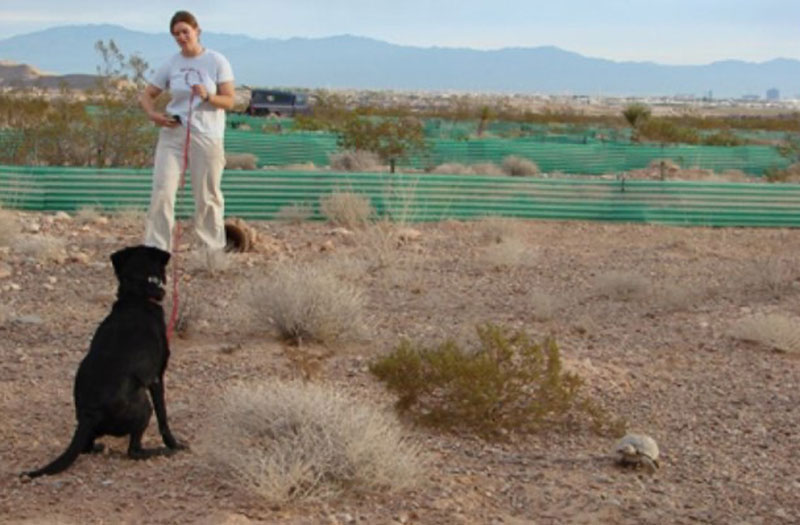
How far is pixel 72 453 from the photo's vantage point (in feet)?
18.3

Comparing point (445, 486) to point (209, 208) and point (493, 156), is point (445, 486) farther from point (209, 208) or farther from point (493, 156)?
point (493, 156)

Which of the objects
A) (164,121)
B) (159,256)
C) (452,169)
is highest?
(164,121)

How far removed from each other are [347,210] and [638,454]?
29.0 feet

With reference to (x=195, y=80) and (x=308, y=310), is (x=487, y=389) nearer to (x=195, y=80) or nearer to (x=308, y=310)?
(x=308, y=310)

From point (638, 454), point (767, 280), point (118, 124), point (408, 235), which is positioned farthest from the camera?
point (118, 124)

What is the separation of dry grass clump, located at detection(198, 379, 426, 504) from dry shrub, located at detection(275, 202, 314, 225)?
927cm

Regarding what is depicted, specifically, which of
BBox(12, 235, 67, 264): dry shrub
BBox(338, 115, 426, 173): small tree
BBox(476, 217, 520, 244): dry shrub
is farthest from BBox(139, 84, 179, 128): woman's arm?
BBox(338, 115, 426, 173): small tree

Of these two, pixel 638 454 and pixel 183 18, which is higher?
pixel 183 18

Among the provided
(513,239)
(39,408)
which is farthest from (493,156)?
(39,408)

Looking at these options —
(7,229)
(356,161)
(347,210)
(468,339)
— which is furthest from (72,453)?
(356,161)

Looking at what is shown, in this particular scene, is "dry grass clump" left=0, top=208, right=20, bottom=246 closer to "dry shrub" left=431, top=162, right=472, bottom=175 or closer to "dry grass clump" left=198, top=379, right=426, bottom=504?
"dry grass clump" left=198, top=379, right=426, bottom=504

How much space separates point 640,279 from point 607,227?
504 cm

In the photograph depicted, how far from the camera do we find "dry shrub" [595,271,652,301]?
35.2 ft

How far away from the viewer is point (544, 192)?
53.7ft
